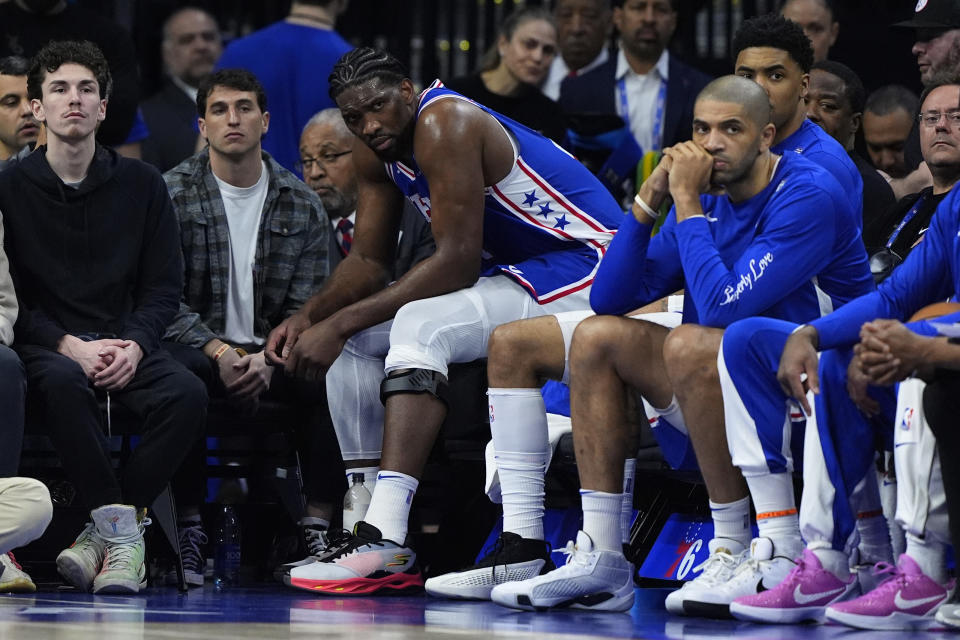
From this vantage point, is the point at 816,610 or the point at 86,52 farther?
the point at 86,52

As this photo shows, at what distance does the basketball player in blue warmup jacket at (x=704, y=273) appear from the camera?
166 inches

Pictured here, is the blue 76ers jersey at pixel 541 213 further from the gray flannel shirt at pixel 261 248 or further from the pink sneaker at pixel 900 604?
the pink sneaker at pixel 900 604

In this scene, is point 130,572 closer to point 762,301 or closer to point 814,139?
point 762,301

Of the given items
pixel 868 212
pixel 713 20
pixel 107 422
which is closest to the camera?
pixel 107 422

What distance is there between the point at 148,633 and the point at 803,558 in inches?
62.7

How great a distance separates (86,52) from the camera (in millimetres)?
5430

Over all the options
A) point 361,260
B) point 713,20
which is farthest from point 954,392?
point 713,20

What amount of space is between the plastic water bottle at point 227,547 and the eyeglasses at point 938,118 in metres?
2.58

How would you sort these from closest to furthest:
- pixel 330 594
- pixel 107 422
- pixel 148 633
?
pixel 148 633 < pixel 330 594 < pixel 107 422

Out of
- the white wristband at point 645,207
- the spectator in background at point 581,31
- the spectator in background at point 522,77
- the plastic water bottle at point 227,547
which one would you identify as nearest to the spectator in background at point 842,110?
the spectator in background at point 522,77

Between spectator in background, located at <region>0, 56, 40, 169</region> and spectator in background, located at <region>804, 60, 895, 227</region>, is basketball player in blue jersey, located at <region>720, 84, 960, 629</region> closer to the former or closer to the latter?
spectator in background, located at <region>804, 60, 895, 227</region>

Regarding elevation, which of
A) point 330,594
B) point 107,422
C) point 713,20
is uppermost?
point 713,20

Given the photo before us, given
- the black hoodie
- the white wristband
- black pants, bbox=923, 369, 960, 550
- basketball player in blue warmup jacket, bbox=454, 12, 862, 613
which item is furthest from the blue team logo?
the black hoodie

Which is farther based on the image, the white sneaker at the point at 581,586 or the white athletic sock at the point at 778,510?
the white sneaker at the point at 581,586
